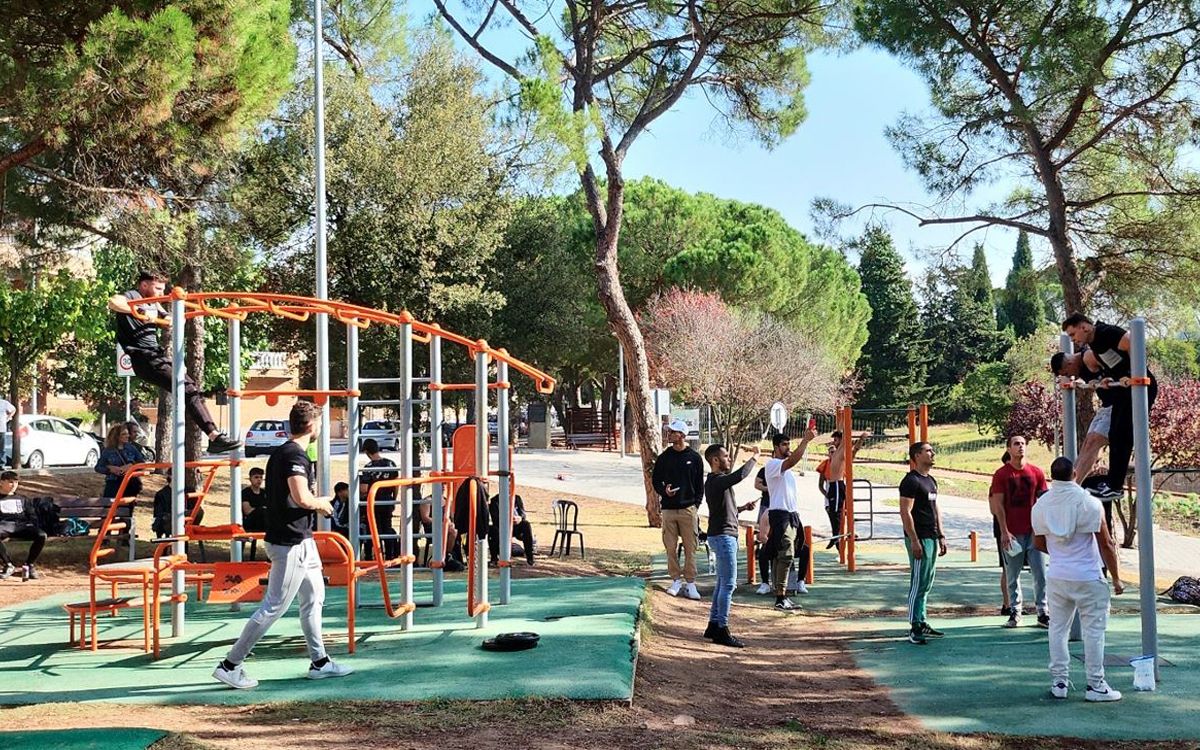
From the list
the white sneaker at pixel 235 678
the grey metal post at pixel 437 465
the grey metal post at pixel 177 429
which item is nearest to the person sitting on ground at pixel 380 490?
the grey metal post at pixel 437 465

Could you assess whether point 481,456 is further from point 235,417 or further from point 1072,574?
point 1072,574

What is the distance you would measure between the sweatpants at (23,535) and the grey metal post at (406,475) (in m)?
6.19

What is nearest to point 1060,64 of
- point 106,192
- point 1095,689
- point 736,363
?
point 1095,689

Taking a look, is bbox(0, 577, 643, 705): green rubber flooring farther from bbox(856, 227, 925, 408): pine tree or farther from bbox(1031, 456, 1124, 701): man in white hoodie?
bbox(856, 227, 925, 408): pine tree

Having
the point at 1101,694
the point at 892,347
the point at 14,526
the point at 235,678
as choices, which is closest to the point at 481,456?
the point at 235,678

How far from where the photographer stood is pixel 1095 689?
7.55 meters

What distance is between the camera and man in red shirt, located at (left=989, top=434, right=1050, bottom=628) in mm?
10172

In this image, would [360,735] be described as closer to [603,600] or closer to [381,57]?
[603,600]

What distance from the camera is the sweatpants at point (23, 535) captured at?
42.7 ft

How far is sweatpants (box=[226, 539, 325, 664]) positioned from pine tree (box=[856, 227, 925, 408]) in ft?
186

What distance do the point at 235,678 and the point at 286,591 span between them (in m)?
0.71

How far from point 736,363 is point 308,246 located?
18.2 metres

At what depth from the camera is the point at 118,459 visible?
14602 millimetres

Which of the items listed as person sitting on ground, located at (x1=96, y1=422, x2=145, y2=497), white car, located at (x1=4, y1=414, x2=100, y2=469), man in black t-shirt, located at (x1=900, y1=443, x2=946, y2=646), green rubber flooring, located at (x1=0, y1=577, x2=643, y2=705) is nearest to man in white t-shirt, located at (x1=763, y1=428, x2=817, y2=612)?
green rubber flooring, located at (x1=0, y1=577, x2=643, y2=705)
